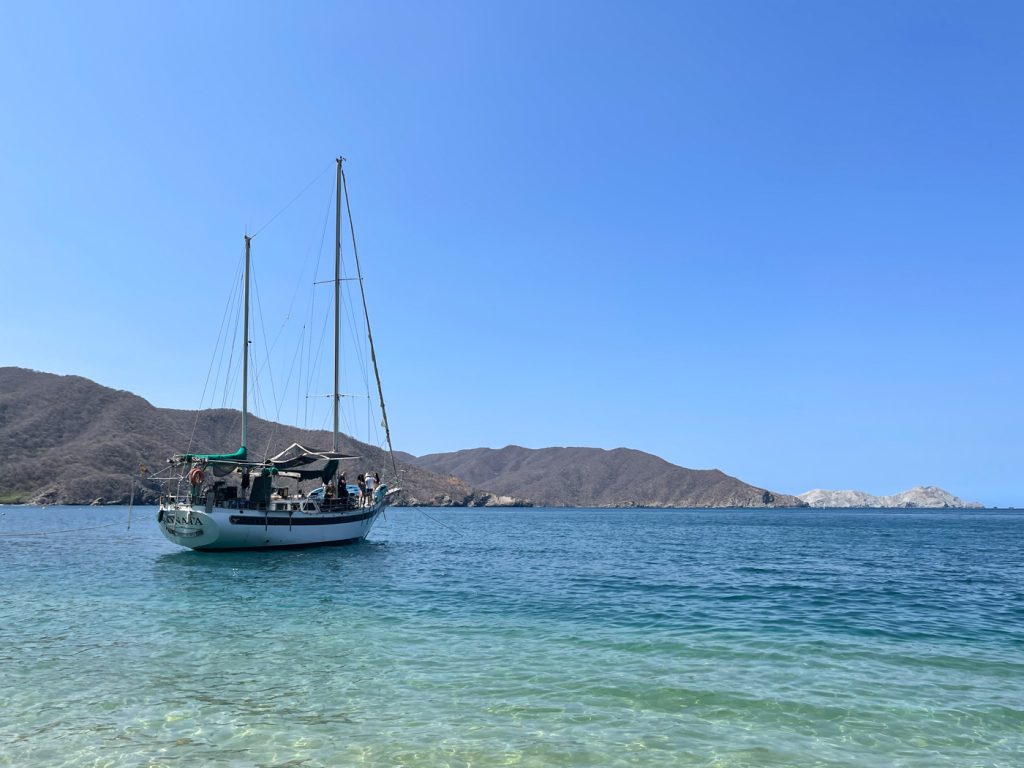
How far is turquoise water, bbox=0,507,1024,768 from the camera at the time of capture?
30.5 feet

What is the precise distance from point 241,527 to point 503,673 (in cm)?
2890

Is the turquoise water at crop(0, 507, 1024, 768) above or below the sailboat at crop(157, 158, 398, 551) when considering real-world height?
below

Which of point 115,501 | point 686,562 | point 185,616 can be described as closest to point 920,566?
point 686,562

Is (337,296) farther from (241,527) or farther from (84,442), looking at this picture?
(84,442)

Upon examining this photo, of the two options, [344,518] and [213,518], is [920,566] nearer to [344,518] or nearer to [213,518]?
[344,518]

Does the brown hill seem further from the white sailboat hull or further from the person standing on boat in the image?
the white sailboat hull

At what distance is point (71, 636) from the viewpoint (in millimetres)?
16250

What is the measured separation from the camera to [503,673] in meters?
13.1

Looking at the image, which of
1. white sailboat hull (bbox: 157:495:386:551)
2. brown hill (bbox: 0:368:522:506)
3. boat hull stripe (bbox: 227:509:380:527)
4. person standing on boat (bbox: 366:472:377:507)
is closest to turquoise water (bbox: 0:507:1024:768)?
white sailboat hull (bbox: 157:495:386:551)

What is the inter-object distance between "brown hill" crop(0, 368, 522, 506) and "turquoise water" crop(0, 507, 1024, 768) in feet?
447

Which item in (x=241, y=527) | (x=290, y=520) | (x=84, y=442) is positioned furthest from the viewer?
(x=84, y=442)

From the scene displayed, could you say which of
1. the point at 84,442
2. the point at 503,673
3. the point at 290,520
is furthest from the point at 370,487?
the point at 84,442

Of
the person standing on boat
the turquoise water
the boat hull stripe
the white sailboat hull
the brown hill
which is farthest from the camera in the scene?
the brown hill

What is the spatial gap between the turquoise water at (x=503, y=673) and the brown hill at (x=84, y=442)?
136263 millimetres
